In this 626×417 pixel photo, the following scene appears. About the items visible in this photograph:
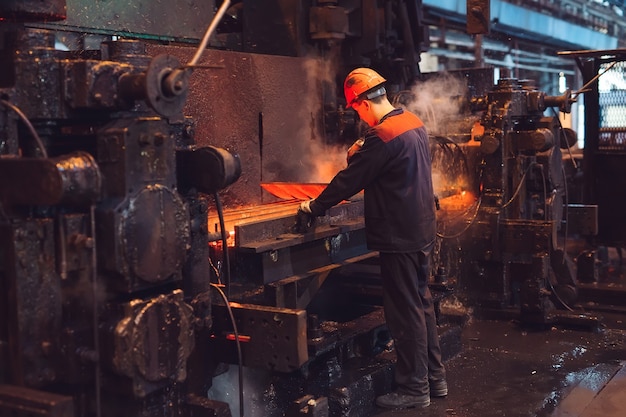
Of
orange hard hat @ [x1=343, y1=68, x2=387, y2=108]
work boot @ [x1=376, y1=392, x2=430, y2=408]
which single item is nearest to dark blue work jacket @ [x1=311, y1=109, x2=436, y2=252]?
orange hard hat @ [x1=343, y1=68, x2=387, y2=108]

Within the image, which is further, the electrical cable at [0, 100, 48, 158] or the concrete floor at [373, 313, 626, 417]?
the concrete floor at [373, 313, 626, 417]

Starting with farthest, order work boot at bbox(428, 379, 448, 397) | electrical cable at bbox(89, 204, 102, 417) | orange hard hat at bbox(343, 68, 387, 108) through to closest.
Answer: work boot at bbox(428, 379, 448, 397)
orange hard hat at bbox(343, 68, 387, 108)
electrical cable at bbox(89, 204, 102, 417)

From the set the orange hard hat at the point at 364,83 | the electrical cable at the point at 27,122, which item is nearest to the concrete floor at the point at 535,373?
the orange hard hat at the point at 364,83

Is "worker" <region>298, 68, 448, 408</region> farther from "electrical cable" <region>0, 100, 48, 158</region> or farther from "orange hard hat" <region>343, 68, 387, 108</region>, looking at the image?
"electrical cable" <region>0, 100, 48, 158</region>

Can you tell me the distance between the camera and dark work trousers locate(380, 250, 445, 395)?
4137mm

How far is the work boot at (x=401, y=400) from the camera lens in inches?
167

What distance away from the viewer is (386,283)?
421 centimetres

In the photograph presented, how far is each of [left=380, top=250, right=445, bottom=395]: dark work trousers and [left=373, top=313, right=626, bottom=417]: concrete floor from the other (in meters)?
0.18

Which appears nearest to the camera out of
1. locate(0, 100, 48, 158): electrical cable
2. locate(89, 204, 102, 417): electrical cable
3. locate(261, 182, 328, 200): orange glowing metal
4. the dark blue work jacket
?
locate(0, 100, 48, 158): electrical cable

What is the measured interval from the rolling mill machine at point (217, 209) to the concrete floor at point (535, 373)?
0.83 feet

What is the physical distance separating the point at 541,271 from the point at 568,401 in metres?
1.66

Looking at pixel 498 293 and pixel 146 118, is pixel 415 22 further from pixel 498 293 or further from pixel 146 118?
pixel 146 118

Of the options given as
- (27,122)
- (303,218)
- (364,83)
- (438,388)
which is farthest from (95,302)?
(438,388)

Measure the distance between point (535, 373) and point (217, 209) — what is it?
8.78 ft
